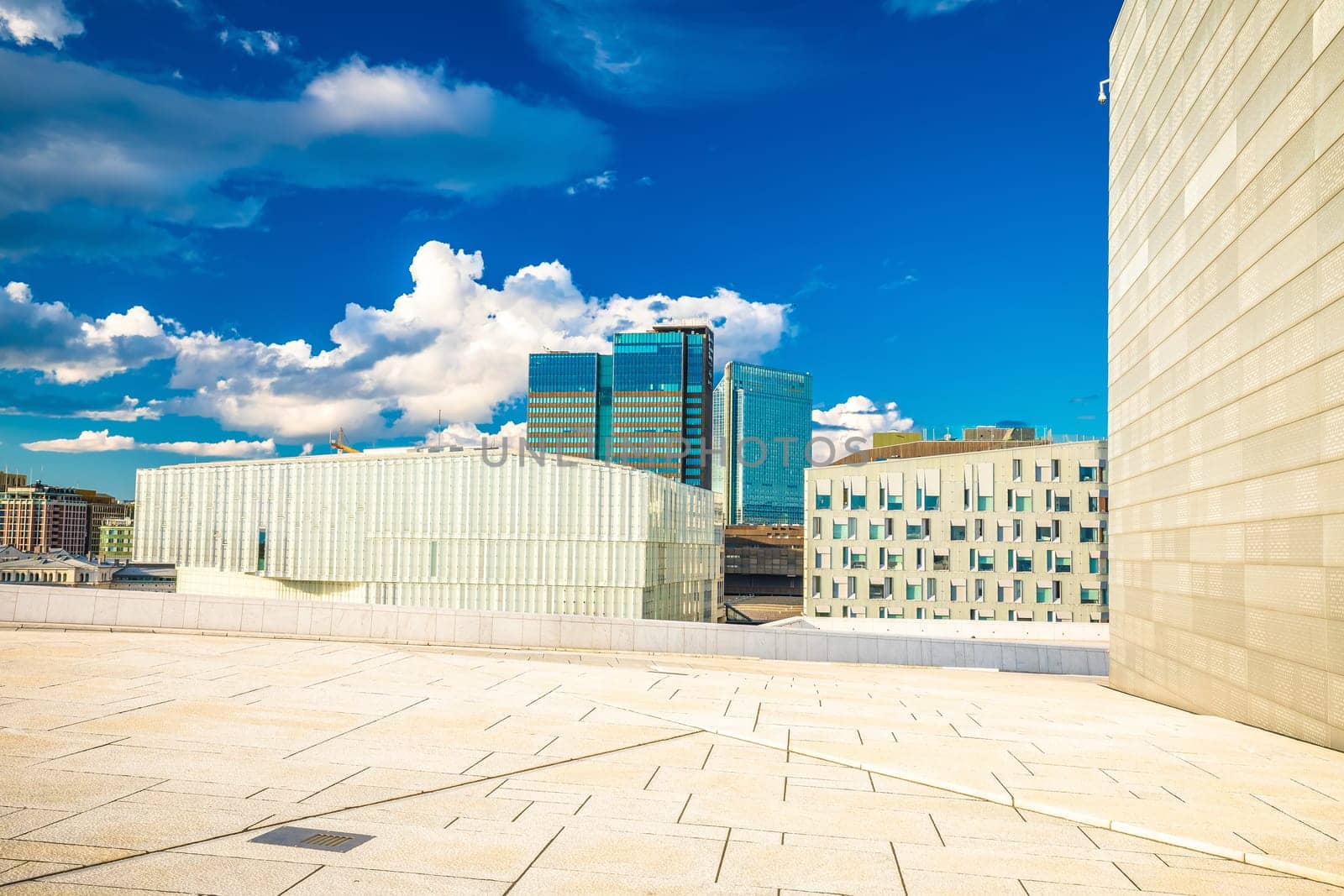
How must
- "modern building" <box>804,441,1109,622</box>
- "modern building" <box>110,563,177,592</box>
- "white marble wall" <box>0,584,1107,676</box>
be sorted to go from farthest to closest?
"modern building" <box>110,563,177,592</box> < "modern building" <box>804,441,1109,622</box> < "white marble wall" <box>0,584,1107,676</box>

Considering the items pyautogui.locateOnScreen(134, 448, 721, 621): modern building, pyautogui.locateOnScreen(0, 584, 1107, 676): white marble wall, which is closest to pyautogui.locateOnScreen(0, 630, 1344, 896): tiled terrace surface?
pyautogui.locateOnScreen(0, 584, 1107, 676): white marble wall

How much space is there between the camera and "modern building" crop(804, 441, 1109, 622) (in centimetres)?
7225

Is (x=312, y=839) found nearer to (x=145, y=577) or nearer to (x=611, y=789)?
(x=611, y=789)

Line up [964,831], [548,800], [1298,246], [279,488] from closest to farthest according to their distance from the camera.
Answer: [964,831], [548,800], [1298,246], [279,488]

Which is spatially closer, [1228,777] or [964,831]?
[964,831]

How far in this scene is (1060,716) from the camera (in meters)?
15.8

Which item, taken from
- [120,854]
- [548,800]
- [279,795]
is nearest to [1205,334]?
[548,800]

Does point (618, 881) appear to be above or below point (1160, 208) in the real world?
below

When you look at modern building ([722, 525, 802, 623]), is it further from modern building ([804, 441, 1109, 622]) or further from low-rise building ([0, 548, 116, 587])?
low-rise building ([0, 548, 116, 587])

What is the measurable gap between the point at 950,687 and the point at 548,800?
13.0 meters

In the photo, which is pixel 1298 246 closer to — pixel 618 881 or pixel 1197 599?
pixel 1197 599

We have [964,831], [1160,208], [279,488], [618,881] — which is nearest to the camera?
[618,881]

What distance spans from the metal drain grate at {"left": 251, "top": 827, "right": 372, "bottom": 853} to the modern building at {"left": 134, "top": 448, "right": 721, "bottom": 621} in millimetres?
67460

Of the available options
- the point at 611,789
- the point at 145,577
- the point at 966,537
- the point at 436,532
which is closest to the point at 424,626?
the point at 611,789
